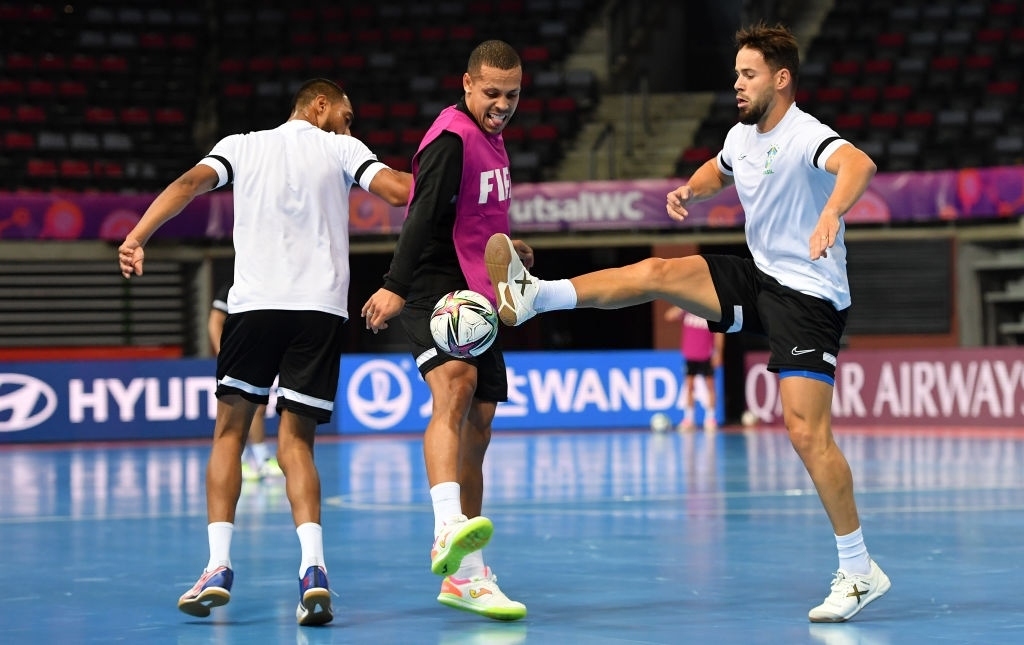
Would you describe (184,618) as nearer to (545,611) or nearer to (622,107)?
(545,611)

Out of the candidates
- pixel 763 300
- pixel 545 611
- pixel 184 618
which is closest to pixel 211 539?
pixel 184 618

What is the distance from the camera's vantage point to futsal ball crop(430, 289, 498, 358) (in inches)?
217

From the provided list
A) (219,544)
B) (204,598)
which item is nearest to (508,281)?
(219,544)

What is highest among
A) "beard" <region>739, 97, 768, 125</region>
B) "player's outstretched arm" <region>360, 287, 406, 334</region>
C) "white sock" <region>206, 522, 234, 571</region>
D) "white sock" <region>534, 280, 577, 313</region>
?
"beard" <region>739, 97, 768, 125</region>

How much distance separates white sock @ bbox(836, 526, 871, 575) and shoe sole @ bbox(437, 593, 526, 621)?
49.4 inches

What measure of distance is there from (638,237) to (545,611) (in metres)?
16.8

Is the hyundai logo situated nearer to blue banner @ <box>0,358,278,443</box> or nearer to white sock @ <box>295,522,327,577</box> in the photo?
blue banner @ <box>0,358,278,443</box>

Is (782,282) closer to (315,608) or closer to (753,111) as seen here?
(753,111)

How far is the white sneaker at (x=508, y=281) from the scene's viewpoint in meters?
5.60

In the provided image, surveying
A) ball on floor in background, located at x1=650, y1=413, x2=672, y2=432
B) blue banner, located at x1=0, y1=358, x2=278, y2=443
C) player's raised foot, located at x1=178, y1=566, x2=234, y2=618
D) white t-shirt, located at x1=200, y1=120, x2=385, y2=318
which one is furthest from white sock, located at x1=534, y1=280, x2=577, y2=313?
ball on floor in background, located at x1=650, y1=413, x2=672, y2=432

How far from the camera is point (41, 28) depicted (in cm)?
2606

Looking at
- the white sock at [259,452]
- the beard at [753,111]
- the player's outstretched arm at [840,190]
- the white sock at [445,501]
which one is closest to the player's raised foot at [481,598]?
the white sock at [445,501]

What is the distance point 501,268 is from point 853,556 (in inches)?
69.3

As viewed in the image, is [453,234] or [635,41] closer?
[453,234]
